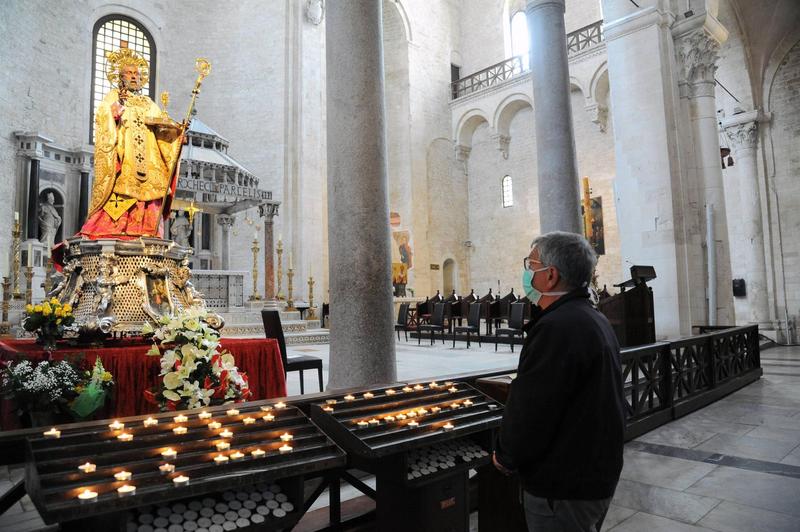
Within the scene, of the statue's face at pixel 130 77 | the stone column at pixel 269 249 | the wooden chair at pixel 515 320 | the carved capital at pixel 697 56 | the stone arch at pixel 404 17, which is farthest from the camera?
the stone arch at pixel 404 17

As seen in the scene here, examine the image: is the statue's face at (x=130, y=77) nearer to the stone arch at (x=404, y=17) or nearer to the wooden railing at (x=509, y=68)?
the wooden railing at (x=509, y=68)

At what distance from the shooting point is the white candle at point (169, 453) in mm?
1675

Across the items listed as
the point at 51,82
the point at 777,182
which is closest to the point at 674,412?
the point at 777,182

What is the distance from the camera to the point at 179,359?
3.01m

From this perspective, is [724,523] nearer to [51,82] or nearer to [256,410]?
[256,410]

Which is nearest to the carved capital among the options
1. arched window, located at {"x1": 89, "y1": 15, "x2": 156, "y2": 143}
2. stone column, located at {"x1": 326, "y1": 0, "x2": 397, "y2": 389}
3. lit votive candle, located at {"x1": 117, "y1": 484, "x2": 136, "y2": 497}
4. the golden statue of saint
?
stone column, located at {"x1": 326, "y1": 0, "x2": 397, "y2": 389}

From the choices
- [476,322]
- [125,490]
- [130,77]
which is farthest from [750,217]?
[125,490]

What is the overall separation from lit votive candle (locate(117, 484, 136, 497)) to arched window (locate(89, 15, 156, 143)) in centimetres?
1681

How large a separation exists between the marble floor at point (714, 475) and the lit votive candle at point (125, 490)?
5.57ft

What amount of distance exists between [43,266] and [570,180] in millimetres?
12504

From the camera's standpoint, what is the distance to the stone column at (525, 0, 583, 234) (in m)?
5.89

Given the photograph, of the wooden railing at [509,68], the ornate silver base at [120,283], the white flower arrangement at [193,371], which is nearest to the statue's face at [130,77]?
the ornate silver base at [120,283]

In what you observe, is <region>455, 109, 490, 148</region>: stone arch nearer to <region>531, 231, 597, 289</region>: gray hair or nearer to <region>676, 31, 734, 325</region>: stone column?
<region>676, 31, 734, 325</region>: stone column

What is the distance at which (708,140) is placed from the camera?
8.88 m
